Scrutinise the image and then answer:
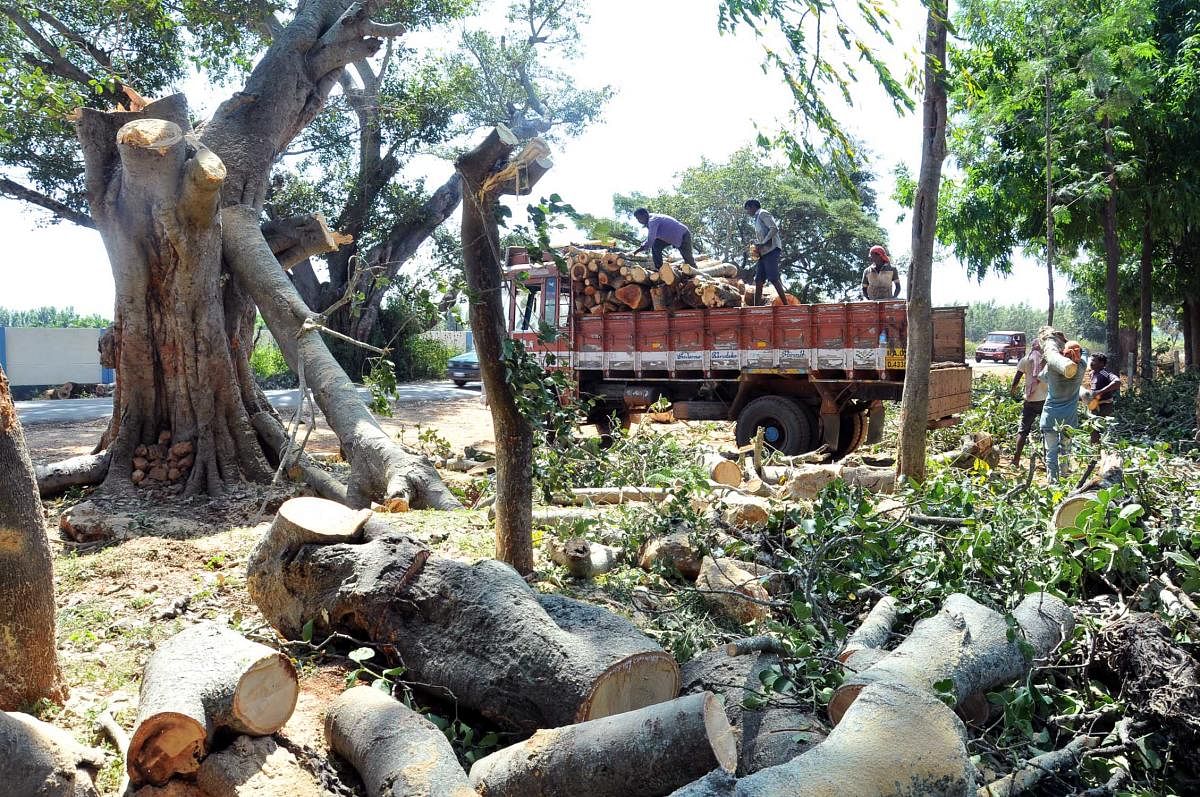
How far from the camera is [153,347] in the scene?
7852 mm

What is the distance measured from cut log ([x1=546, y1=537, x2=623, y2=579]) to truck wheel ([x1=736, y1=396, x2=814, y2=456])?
230 inches

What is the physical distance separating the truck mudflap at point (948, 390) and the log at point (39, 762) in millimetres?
8803

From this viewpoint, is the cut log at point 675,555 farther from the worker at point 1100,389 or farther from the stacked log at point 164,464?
the worker at point 1100,389

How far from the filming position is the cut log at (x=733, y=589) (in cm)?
437

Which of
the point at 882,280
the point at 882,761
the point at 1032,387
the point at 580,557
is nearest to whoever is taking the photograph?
the point at 882,761

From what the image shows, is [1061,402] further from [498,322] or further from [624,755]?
[624,755]

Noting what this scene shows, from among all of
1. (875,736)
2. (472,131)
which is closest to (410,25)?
(472,131)

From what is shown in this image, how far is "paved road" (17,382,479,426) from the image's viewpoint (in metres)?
16.4

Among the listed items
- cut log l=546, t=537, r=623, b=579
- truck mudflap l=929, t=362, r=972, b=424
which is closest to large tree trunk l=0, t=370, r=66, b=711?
cut log l=546, t=537, r=623, b=579

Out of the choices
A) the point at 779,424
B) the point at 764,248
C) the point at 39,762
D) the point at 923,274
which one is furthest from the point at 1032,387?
the point at 39,762

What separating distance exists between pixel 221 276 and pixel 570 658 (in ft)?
22.4

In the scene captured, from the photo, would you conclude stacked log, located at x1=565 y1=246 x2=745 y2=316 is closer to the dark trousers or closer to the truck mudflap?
the dark trousers

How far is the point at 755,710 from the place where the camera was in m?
2.98

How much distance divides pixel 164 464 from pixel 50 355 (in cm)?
1966
